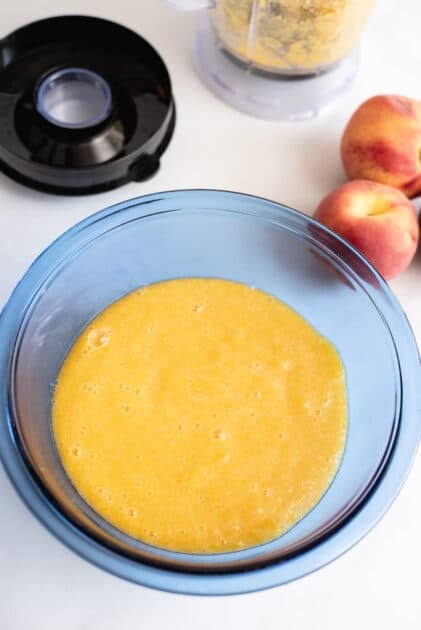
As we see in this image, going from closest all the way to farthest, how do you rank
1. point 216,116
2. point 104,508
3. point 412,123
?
point 104,508
point 412,123
point 216,116

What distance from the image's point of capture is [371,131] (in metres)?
0.94

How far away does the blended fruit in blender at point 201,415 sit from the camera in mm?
822

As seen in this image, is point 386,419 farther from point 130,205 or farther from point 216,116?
point 216,116

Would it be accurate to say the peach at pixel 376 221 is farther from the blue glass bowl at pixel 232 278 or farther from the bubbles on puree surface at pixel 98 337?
the bubbles on puree surface at pixel 98 337

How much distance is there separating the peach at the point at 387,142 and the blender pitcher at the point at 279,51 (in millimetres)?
93

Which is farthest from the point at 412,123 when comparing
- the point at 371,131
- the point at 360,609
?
the point at 360,609

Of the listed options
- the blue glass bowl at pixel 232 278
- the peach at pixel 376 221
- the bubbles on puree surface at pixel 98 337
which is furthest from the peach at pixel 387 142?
the bubbles on puree surface at pixel 98 337

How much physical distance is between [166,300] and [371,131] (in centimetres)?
31

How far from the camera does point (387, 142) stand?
934 millimetres

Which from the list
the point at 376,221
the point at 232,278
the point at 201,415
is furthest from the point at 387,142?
the point at 201,415

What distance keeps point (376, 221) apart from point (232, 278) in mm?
179

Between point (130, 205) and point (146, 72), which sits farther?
point (146, 72)

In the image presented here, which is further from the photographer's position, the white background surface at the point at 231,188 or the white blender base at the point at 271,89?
the white blender base at the point at 271,89

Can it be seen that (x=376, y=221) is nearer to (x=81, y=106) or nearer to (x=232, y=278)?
(x=232, y=278)
